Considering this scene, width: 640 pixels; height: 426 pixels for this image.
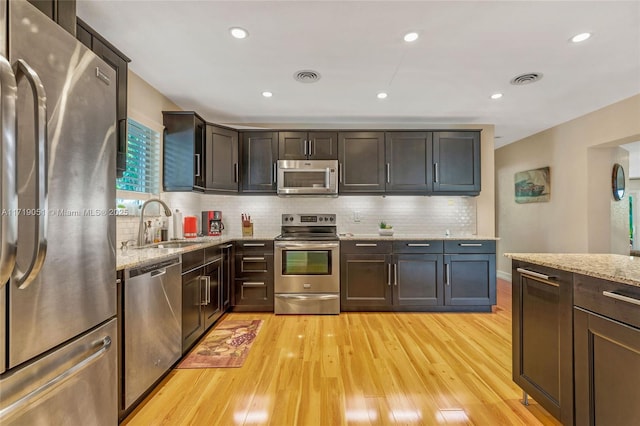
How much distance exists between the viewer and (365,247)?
3416 millimetres

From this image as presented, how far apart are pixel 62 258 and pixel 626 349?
2.24m

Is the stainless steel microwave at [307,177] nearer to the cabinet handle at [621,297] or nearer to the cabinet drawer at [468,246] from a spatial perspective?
the cabinet drawer at [468,246]

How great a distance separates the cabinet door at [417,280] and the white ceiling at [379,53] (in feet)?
6.05

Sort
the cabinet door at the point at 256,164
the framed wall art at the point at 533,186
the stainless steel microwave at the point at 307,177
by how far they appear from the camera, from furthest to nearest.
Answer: the framed wall art at the point at 533,186, the cabinet door at the point at 256,164, the stainless steel microwave at the point at 307,177

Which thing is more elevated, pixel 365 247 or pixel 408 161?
pixel 408 161

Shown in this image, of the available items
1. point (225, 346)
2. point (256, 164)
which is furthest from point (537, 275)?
point (256, 164)

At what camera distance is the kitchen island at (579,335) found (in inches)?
45.7

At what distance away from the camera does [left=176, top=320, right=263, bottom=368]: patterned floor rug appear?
7.43ft

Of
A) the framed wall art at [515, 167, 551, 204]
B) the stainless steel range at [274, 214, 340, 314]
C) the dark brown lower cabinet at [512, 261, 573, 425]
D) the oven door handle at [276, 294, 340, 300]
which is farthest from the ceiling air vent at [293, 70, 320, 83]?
the framed wall art at [515, 167, 551, 204]

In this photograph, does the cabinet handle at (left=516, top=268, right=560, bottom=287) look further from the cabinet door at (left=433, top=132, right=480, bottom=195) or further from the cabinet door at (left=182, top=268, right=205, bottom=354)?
the cabinet door at (left=182, top=268, right=205, bottom=354)

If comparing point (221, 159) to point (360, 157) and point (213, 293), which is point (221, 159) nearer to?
point (213, 293)

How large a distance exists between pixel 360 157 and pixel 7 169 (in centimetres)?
330

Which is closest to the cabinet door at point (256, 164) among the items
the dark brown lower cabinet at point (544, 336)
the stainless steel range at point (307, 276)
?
the stainless steel range at point (307, 276)

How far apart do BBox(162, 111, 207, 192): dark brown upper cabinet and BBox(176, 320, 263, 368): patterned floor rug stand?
1.56 m
